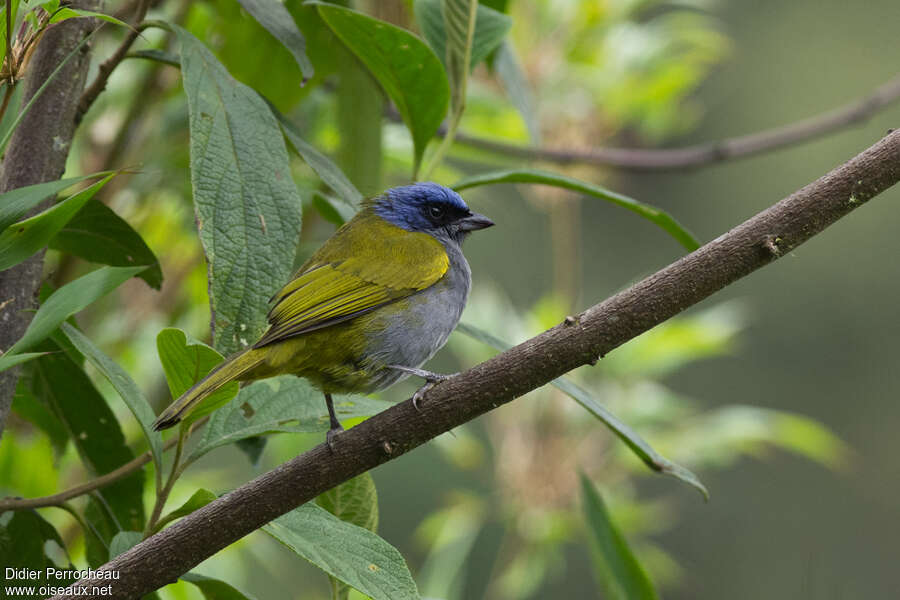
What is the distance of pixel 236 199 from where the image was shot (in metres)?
1.79

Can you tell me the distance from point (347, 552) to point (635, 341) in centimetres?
272

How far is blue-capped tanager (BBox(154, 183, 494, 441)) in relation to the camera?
90.9 inches

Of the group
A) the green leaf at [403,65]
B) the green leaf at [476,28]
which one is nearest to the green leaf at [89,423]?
the green leaf at [403,65]

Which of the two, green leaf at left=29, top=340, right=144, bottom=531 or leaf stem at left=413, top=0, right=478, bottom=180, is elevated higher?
leaf stem at left=413, top=0, right=478, bottom=180

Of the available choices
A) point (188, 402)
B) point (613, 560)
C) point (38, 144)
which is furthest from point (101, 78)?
point (613, 560)

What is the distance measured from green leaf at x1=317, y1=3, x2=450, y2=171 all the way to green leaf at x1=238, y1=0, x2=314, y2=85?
73mm

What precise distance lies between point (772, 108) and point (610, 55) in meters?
12.2

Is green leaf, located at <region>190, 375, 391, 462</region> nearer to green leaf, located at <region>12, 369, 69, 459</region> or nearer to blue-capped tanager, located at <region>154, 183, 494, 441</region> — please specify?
blue-capped tanager, located at <region>154, 183, 494, 441</region>

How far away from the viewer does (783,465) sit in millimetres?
13844

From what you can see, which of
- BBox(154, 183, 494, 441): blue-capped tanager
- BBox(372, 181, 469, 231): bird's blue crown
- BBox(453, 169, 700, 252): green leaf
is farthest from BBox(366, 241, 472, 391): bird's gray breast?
BBox(372, 181, 469, 231): bird's blue crown

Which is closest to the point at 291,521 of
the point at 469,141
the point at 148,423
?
the point at 148,423

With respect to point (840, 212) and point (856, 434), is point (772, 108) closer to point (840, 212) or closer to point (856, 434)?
point (856, 434)

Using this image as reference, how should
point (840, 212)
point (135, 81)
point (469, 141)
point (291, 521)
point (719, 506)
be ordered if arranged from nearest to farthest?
point (840, 212), point (291, 521), point (469, 141), point (135, 81), point (719, 506)

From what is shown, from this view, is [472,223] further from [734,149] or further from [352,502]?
[352,502]
